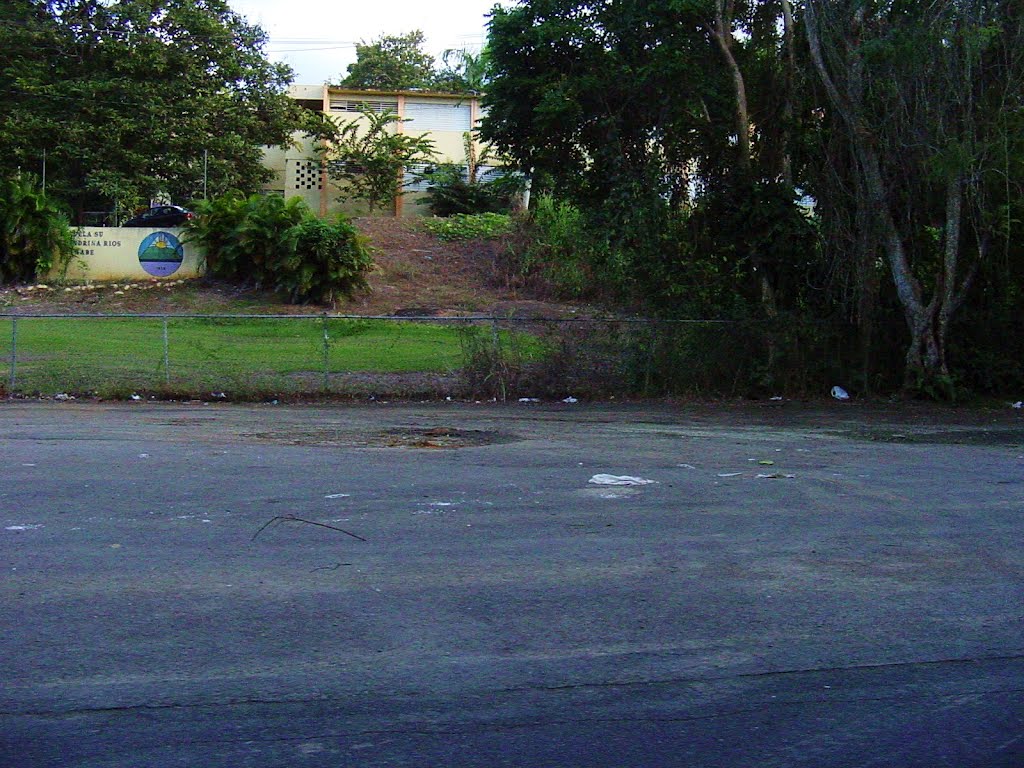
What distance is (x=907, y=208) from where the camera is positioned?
719 inches

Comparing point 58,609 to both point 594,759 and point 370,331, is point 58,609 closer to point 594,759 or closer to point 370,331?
point 594,759

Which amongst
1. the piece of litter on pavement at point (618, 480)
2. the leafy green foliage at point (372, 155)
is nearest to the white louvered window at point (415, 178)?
the leafy green foliage at point (372, 155)

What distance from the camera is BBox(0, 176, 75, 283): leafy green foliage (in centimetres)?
3147

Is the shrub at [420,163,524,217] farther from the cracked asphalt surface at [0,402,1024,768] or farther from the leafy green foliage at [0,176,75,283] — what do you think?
the cracked asphalt surface at [0,402,1024,768]

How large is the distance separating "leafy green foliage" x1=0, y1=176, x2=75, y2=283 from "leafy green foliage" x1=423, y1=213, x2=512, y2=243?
41.0 feet

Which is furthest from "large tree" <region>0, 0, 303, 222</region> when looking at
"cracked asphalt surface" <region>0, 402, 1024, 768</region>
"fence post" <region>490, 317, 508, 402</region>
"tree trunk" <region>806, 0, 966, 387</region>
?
"cracked asphalt surface" <region>0, 402, 1024, 768</region>

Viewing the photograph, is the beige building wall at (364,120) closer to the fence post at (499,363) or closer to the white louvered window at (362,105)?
the white louvered window at (362,105)

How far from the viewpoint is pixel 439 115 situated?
44.4 metres

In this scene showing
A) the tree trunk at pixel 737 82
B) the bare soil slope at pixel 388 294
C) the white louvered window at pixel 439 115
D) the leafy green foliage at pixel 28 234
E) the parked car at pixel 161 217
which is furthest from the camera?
the white louvered window at pixel 439 115

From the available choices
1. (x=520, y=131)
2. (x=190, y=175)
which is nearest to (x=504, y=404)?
(x=520, y=131)

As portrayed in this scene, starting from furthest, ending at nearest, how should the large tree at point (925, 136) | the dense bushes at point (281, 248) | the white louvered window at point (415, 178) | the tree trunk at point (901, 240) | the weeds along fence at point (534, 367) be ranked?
the white louvered window at point (415, 178)
the dense bushes at point (281, 248)
the weeds along fence at point (534, 367)
the tree trunk at point (901, 240)
the large tree at point (925, 136)

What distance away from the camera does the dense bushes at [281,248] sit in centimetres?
3097

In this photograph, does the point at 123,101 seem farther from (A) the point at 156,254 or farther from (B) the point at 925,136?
(B) the point at 925,136

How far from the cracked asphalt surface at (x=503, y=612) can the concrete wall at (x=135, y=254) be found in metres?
23.0
